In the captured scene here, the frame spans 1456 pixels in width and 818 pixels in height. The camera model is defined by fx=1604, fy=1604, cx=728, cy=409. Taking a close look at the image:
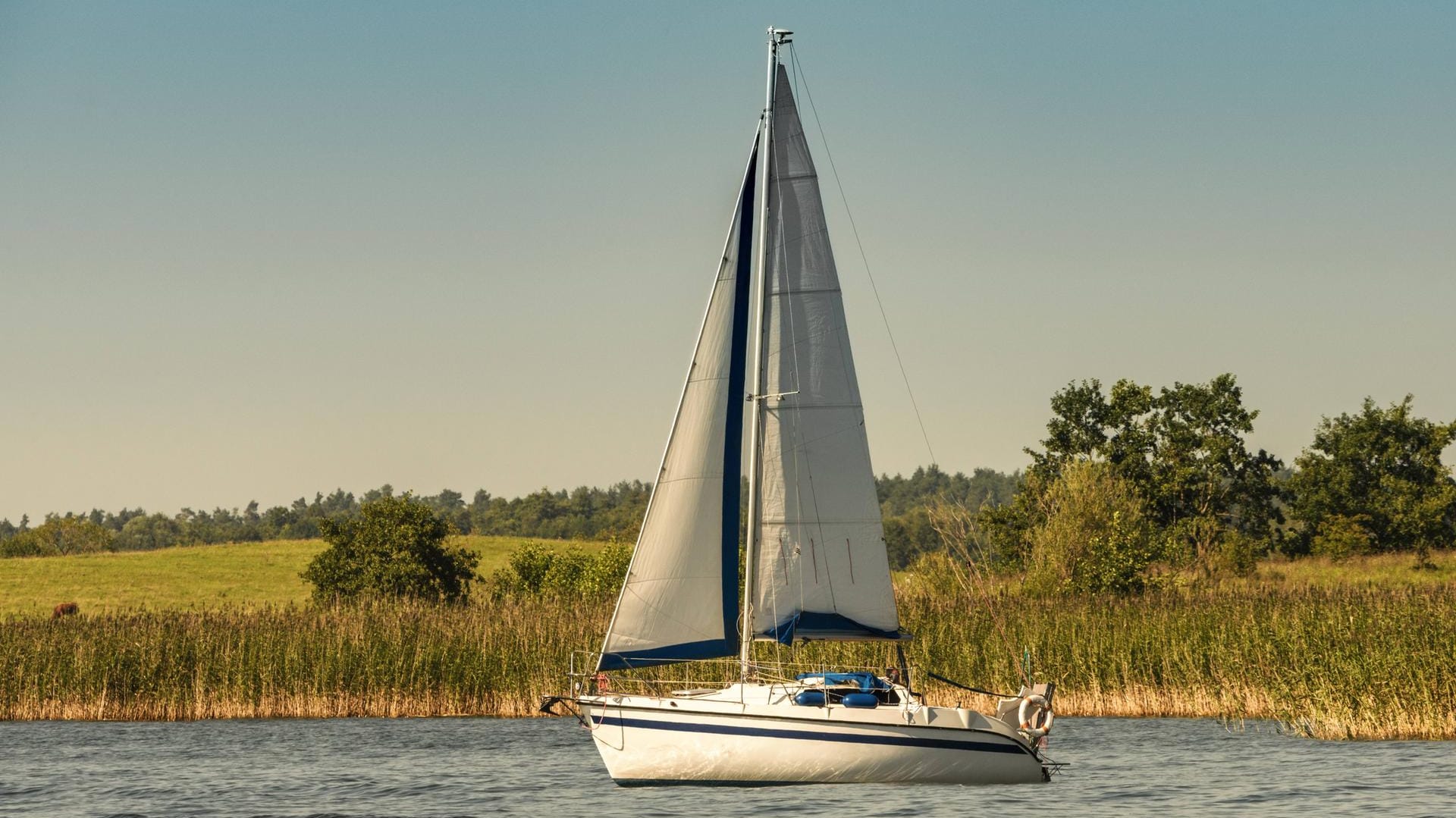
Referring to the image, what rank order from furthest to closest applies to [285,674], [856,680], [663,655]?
[285,674]
[663,655]
[856,680]

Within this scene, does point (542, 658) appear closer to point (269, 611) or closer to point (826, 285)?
point (269, 611)

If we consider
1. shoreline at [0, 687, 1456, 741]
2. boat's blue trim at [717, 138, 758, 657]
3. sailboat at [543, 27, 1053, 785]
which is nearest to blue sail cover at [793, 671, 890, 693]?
sailboat at [543, 27, 1053, 785]

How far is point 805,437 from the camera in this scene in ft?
83.3

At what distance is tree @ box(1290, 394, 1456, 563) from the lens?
9288 cm

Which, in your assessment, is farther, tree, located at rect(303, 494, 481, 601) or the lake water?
tree, located at rect(303, 494, 481, 601)

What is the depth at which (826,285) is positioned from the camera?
25.4 metres

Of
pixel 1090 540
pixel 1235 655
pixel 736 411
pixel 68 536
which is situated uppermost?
pixel 68 536

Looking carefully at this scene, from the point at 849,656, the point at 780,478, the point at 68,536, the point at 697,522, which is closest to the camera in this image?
the point at 780,478

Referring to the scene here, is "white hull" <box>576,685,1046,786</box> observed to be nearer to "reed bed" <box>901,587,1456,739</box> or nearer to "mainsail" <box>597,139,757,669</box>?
"mainsail" <box>597,139,757,669</box>

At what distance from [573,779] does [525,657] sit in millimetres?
11397

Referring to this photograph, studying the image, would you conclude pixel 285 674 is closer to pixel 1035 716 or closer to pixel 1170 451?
pixel 1035 716

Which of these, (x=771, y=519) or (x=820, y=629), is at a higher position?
(x=771, y=519)

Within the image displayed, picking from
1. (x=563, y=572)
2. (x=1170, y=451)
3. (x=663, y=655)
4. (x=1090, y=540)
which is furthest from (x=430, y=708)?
(x=1170, y=451)

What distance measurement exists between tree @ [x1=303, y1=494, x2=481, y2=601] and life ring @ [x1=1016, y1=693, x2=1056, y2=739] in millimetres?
47490
